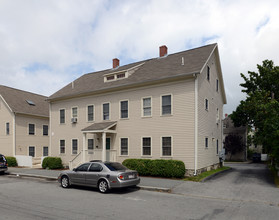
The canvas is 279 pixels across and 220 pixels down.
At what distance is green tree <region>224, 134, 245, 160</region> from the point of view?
38500 millimetres

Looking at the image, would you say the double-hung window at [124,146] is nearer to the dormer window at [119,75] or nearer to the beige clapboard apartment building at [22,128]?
the dormer window at [119,75]

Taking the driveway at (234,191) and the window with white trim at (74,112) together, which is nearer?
the driveway at (234,191)

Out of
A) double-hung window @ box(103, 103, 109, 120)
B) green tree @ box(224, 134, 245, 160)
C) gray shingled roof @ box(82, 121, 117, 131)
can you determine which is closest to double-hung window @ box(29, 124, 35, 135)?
gray shingled roof @ box(82, 121, 117, 131)

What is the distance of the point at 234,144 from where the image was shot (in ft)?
127

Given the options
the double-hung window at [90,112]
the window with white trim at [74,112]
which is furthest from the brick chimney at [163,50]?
the window with white trim at [74,112]

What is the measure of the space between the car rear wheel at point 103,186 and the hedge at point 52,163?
11.7 m

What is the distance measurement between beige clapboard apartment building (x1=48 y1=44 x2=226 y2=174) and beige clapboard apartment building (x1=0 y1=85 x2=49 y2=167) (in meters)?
6.07

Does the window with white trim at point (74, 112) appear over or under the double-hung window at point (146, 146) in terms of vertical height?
over

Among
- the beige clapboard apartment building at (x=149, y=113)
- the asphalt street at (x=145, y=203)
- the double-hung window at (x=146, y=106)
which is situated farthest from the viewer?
the double-hung window at (x=146, y=106)

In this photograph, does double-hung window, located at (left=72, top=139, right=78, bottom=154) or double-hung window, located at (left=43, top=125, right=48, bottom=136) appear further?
double-hung window, located at (left=43, top=125, right=48, bottom=136)

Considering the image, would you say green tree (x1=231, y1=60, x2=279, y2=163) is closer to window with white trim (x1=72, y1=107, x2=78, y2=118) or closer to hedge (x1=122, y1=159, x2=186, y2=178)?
hedge (x1=122, y1=159, x2=186, y2=178)

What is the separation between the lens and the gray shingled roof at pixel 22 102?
93.2 feet

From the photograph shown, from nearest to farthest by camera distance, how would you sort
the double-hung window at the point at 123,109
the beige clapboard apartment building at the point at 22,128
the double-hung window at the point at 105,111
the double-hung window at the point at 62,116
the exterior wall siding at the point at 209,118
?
the exterior wall siding at the point at 209,118 < the double-hung window at the point at 123,109 < the double-hung window at the point at 105,111 < the double-hung window at the point at 62,116 < the beige clapboard apartment building at the point at 22,128

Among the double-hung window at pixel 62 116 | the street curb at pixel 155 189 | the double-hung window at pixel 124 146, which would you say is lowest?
the street curb at pixel 155 189
